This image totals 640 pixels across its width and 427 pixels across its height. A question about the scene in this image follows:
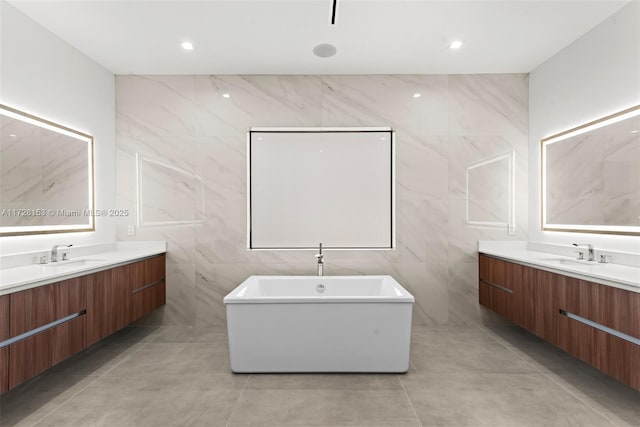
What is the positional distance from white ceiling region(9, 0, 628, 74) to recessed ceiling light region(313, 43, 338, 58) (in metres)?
0.06

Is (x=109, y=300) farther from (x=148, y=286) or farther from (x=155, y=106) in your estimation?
(x=155, y=106)

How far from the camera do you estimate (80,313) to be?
230 centimetres

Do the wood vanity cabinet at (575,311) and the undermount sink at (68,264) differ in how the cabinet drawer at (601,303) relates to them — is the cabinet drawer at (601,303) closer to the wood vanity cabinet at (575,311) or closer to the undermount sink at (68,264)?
the wood vanity cabinet at (575,311)

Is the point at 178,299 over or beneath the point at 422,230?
beneath

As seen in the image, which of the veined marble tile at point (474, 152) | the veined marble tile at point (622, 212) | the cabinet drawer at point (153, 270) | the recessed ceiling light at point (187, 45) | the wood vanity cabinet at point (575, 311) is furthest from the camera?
the veined marble tile at point (474, 152)

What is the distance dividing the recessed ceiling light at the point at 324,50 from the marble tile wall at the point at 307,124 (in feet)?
1.35

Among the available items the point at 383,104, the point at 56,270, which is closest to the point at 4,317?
the point at 56,270

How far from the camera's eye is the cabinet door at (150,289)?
9.75ft

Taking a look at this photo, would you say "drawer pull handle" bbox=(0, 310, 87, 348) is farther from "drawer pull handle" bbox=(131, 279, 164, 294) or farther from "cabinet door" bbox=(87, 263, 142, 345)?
"drawer pull handle" bbox=(131, 279, 164, 294)

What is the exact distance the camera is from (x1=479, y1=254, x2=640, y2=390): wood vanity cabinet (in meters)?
1.80

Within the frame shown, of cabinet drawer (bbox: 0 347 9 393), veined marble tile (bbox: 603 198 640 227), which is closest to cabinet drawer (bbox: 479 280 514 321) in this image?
veined marble tile (bbox: 603 198 640 227)

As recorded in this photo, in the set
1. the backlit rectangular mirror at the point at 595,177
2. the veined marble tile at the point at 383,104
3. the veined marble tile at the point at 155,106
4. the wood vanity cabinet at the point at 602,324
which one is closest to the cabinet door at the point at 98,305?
the veined marble tile at the point at 155,106

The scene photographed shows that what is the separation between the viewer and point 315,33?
2727 millimetres

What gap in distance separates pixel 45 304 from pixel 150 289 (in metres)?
1.22
